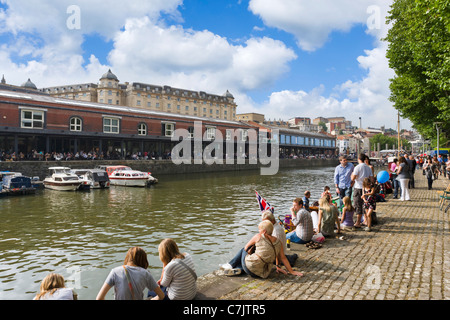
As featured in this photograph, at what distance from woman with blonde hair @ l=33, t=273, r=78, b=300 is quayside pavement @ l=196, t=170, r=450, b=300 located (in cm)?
221

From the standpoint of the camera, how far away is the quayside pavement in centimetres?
523

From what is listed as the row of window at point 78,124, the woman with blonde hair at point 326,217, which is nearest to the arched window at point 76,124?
the row of window at point 78,124

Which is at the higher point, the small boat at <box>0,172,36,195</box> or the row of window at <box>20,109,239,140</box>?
the row of window at <box>20,109,239,140</box>

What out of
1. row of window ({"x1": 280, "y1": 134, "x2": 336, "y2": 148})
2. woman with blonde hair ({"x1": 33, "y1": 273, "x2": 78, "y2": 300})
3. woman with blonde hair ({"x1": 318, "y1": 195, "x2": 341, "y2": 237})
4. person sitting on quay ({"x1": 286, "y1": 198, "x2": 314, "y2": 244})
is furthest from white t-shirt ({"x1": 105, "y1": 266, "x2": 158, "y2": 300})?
row of window ({"x1": 280, "y1": 134, "x2": 336, "y2": 148})

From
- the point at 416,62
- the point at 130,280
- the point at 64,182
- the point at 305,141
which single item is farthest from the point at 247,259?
the point at 305,141

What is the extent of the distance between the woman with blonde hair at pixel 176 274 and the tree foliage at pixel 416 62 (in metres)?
16.5

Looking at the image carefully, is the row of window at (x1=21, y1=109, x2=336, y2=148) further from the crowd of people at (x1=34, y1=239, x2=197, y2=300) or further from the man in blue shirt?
the crowd of people at (x1=34, y1=239, x2=197, y2=300)

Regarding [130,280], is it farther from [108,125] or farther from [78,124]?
[108,125]

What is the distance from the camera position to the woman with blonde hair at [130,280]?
432 cm

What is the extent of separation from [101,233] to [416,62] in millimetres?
23519

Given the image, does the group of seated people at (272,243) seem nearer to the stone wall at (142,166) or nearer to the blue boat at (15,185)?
the blue boat at (15,185)

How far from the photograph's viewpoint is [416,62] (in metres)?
21.5
